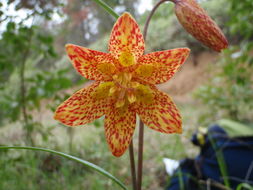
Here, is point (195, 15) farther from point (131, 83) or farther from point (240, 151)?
point (240, 151)

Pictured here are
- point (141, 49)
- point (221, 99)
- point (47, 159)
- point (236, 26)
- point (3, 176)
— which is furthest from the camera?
point (221, 99)

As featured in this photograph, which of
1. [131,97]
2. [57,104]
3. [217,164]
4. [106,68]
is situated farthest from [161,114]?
[217,164]

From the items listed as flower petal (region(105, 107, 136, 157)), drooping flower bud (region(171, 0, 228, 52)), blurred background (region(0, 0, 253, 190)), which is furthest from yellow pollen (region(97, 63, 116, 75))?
blurred background (region(0, 0, 253, 190))

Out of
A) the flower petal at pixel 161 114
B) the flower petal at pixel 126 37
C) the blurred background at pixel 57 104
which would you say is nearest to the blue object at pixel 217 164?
the blurred background at pixel 57 104

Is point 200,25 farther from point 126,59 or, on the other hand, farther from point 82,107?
point 82,107

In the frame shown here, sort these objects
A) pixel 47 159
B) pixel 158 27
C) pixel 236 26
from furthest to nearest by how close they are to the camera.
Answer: pixel 158 27, pixel 47 159, pixel 236 26

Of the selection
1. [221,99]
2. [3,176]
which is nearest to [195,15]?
[3,176]

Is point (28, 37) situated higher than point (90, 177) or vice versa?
point (28, 37)

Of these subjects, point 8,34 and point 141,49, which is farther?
Answer: point 8,34
